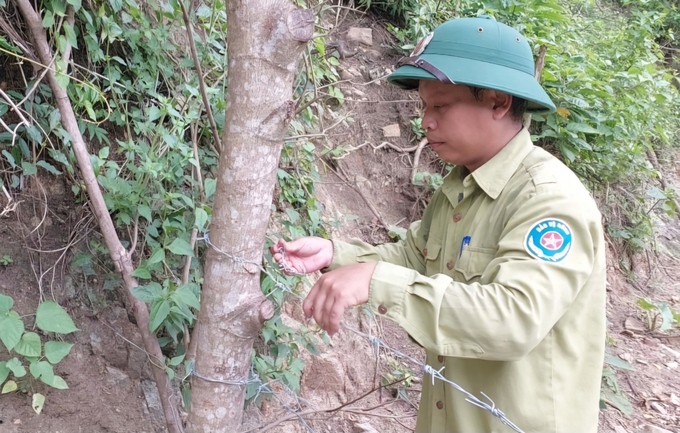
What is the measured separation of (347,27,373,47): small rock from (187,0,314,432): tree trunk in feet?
12.6

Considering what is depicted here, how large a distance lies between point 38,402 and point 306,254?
1125 millimetres

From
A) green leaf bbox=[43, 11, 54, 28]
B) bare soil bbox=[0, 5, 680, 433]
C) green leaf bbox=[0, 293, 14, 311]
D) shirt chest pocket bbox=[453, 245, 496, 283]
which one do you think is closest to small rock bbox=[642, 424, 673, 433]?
bare soil bbox=[0, 5, 680, 433]

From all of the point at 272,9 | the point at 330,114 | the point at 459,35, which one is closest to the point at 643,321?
the point at 330,114

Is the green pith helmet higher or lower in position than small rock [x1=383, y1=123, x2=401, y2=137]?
higher

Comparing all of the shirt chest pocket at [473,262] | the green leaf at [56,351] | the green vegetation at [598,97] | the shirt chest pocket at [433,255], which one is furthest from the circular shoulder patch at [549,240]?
the green vegetation at [598,97]

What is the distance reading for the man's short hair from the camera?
1.37 metres

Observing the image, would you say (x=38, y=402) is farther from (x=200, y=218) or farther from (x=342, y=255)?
(x=342, y=255)

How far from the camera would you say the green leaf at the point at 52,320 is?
1524 millimetres

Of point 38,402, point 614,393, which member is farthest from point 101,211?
point 614,393

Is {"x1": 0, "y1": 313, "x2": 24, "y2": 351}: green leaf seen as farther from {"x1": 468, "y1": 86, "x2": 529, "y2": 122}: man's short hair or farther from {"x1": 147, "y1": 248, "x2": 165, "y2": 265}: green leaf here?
{"x1": 468, "y1": 86, "x2": 529, "y2": 122}: man's short hair

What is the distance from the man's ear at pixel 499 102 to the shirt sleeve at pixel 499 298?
0.35 m

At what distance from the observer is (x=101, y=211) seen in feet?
5.56

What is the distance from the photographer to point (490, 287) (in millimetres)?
1065

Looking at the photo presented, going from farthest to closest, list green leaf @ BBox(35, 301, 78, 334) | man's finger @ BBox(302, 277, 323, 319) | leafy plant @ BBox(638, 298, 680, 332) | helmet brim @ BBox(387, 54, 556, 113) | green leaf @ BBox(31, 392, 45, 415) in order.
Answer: leafy plant @ BBox(638, 298, 680, 332)
green leaf @ BBox(31, 392, 45, 415)
green leaf @ BBox(35, 301, 78, 334)
helmet brim @ BBox(387, 54, 556, 113)
man's finger @ BBox(302, 277, 323, 319)
